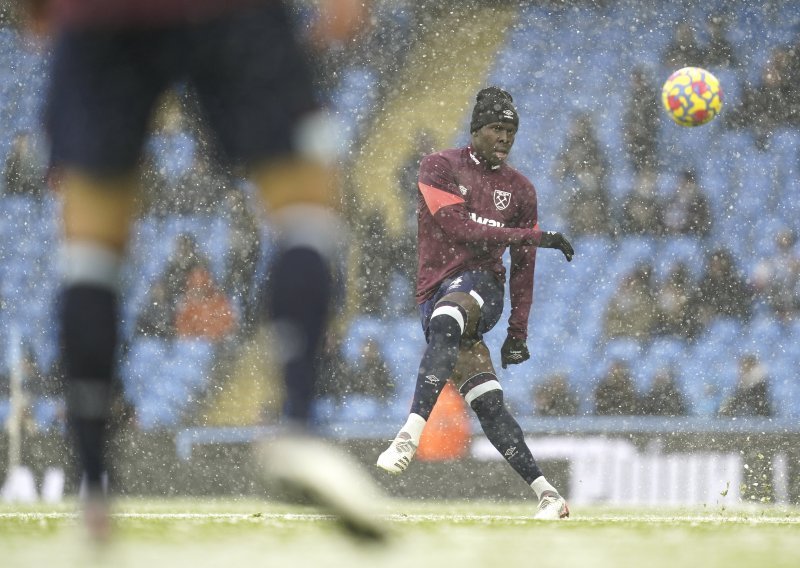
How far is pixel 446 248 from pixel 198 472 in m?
3.40

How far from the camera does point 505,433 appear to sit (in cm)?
452

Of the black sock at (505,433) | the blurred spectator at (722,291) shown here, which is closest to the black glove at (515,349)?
the black sock at (505,433)

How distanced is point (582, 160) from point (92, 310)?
741 centimetres

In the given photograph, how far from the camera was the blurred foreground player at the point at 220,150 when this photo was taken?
5.87ft

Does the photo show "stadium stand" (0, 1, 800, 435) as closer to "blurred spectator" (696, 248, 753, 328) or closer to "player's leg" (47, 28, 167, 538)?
"blurred spectator" (696, 248, 753, 328)

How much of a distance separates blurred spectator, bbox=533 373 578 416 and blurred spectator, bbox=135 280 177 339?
261cm

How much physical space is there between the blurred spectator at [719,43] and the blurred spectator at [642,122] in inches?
22.6

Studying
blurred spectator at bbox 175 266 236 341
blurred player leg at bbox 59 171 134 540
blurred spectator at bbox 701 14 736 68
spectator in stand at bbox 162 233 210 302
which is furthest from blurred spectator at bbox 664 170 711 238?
blurred player leg at bbox 59 171 134 540

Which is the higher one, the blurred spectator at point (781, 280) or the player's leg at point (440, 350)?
the blurred spectator at point (781, 280)

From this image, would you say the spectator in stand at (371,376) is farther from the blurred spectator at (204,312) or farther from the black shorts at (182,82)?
the black shorts at (182,82)

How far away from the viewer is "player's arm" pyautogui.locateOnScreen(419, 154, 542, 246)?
4566 mm

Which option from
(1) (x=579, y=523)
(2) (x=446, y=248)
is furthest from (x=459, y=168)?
(1) (x=579, y=523)

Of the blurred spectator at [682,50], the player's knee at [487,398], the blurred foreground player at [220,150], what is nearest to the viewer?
the blurred foreground player at [220,150]

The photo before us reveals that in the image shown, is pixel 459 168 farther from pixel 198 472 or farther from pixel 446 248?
pixel 198 472
